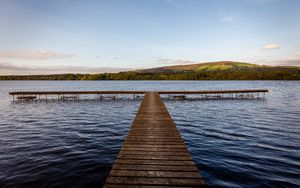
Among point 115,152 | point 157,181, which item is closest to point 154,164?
point 157,181

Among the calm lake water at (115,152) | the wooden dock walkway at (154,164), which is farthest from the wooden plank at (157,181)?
the calm lake water at (115,152)

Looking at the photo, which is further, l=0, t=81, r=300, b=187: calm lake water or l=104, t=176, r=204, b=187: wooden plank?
l=0, t=81, r=300, b=187: calm lake water

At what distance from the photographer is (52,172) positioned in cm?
745

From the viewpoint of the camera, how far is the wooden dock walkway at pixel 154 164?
421 cm

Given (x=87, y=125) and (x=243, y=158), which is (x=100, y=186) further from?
(x=87, y=125)

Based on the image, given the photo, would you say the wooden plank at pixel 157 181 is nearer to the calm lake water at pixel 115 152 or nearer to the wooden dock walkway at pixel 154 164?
the wooden dock walkway at pixel 154 164

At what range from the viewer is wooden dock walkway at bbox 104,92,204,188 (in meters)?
4.21

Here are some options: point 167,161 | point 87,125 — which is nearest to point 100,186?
point 167,161

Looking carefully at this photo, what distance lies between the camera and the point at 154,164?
5.19 m

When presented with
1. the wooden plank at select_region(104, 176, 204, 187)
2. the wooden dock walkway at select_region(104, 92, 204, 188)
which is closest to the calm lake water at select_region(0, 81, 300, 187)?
the wooden dock walkway at select_region(104, 92, 204, 188)

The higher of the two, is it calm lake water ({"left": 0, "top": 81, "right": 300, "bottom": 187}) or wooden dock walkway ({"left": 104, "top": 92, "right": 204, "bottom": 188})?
wooden dock walkway ({"left": 104, "top": 92, "right": 204, "bottom": 188})

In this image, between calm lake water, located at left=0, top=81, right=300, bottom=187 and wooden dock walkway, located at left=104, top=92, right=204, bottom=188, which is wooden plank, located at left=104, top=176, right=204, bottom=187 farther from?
calm lake water, located at left=0, top=81, right=300, bottom=187

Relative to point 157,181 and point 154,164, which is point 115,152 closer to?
point 154,164

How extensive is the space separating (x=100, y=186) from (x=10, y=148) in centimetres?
680
